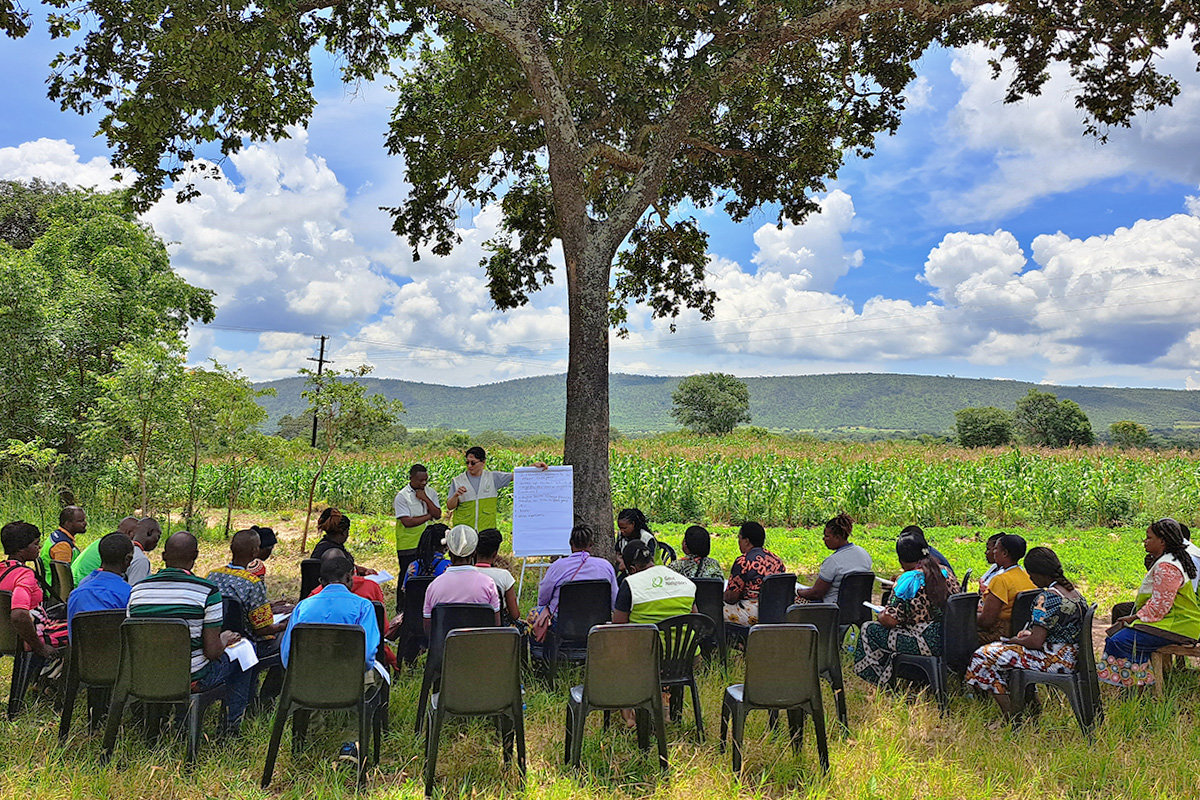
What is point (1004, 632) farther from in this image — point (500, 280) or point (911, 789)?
point (500, 280)

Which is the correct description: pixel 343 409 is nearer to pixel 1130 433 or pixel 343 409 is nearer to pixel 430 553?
pixel 430 553

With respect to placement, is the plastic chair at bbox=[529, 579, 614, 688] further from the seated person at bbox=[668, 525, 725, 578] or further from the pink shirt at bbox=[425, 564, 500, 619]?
the seated person at bbox=[668, 525, 725, 578]

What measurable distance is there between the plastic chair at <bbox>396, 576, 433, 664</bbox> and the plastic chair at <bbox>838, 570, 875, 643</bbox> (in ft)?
12.5

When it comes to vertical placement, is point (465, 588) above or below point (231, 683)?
above

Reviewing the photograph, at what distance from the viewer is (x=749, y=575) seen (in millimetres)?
6660

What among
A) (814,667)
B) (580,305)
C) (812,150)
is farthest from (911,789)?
(812,150)

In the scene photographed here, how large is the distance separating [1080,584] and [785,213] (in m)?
7.81

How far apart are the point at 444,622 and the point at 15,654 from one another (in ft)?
11.3

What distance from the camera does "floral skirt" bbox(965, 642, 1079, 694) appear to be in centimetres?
532

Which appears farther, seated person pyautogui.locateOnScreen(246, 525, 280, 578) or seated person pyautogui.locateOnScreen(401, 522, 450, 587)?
seated person pyautogui.locateOnScreen(401, 522, 450, 587)

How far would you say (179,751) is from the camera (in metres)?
4.70

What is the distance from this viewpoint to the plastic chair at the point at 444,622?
202 inches

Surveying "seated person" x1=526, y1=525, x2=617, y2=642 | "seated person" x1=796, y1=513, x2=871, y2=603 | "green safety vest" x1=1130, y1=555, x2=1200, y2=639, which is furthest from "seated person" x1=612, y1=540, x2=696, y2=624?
"green safety vest" x1=1130, y1=555, x2=1200, y2=639

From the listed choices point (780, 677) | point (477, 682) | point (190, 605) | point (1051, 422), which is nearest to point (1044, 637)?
point (780, 677)
